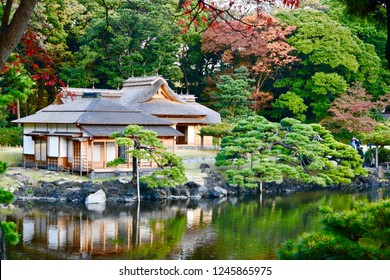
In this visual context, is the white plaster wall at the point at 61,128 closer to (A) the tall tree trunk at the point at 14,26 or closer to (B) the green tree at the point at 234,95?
(B) the green tree at the point at 234,95

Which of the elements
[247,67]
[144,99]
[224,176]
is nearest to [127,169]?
[224,176]

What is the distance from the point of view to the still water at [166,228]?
1014 cm

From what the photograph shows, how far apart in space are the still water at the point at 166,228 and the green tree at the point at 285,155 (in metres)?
Answer: 1.08

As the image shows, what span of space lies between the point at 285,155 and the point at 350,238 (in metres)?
13.9

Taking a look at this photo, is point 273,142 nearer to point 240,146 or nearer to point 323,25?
point 240,146

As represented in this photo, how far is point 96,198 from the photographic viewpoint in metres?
15.2

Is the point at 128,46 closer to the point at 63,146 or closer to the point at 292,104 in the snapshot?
the point at 292,104

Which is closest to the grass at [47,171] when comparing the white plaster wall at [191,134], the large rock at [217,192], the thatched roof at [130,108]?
the large rock at [217,192]

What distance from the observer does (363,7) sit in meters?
4.24

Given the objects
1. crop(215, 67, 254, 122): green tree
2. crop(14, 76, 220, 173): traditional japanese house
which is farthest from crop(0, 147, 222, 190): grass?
crop(215, 67, 254, 122): green tree

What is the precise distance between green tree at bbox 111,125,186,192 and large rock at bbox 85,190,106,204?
1.05m

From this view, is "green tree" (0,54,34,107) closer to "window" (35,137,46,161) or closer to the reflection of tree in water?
the reflection of tree in water

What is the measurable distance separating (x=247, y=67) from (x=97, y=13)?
741cm

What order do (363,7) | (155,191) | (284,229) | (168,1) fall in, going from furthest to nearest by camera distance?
1. (168,1)
2. (155,191)
3. (284,229)
4. (363,7)
